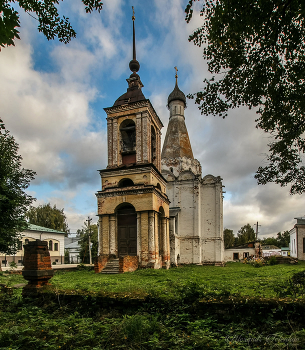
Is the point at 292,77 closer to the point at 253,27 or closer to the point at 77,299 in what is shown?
the point at 253,27

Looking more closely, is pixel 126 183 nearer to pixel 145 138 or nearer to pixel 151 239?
pixel 145 138

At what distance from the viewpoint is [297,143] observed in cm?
773

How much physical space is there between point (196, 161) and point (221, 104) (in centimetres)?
2353

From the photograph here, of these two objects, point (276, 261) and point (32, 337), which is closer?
point (32, 337)

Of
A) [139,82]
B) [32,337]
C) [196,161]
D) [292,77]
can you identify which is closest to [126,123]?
[139,82]

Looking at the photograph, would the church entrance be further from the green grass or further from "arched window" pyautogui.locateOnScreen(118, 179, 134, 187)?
the green grass

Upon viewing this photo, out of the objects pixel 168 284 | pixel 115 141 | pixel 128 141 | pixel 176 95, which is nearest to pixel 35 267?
pixel 168 284

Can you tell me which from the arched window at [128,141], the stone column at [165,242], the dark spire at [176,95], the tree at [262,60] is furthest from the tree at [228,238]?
the tree at [262,60]

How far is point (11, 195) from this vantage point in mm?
15609

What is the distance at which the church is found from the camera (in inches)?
679

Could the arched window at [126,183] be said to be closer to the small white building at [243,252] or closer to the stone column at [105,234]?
the stone column at [105,234]

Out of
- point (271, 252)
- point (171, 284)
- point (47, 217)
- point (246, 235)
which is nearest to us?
point (171, 284)

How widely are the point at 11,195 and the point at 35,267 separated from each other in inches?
391

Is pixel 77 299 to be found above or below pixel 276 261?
above
